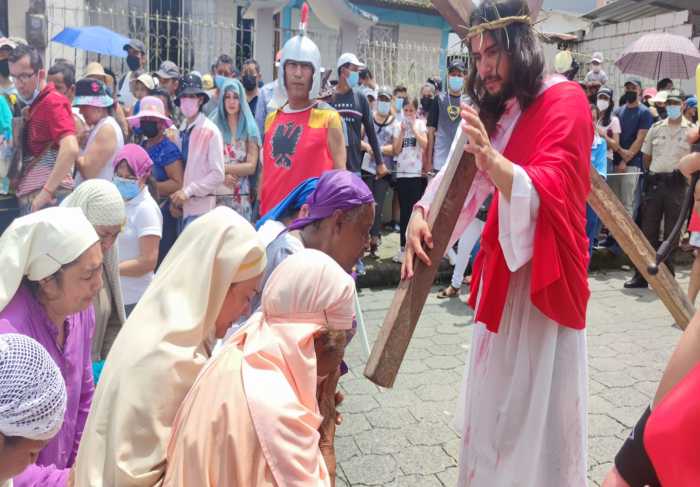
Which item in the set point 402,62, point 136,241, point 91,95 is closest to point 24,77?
point 91,95

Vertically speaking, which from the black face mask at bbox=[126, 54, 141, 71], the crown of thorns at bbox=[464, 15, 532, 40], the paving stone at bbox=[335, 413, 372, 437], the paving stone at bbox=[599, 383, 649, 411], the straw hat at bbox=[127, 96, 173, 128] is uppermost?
the black face mask at bbox=[126, 54, 141, 71]

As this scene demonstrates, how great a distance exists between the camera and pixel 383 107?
8.94 m

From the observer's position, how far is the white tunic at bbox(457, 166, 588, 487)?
273cm

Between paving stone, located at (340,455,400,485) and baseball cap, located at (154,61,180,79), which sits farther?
baseball cap, located at (154,61,180,79)

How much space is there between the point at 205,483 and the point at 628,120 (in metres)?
9.41

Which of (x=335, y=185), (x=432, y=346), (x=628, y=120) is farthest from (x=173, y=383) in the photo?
(x=628, y=120)

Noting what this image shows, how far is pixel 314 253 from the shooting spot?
201 centimetres

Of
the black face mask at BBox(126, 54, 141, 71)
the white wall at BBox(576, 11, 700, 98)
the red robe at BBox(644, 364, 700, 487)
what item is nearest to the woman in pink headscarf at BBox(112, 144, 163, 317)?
the red robe at BBox(644, 364, 700, 487)

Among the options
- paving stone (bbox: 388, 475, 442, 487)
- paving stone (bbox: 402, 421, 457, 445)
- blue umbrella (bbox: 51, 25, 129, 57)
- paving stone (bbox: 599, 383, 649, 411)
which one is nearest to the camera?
paving stone (bbox: 388, 475, 442, 487)

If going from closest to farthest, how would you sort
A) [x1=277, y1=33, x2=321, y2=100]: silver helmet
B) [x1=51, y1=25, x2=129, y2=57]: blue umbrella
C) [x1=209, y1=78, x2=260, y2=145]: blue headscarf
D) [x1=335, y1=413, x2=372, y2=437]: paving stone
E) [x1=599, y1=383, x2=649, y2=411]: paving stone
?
1. [x1=335, y1=413, x2=372, y2=437]: paving stone
2. [x1=599, y1=383, x2=649, y2=411]: paving stone
3. [x1=277, y1=33, x2=321, y2=100]: silver helmet
4. [x1=209, y1=78, x2=260, y2=145]: blue headscarf
5. [x1=51, y1=25, x2=129, y2=57]: blue umbrella

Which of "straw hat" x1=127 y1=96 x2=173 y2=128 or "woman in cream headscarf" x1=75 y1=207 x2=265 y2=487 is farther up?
"straw hat" x1=127 y1=96 x2=173 y2=128

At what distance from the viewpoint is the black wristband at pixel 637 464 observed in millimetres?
1401

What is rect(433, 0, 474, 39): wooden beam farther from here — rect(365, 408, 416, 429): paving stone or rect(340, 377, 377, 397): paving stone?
rect(340, 377, 377, 397): paving stone

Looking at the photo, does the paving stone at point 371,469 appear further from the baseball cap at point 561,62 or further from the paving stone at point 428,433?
the baseball cap at point 561,62
